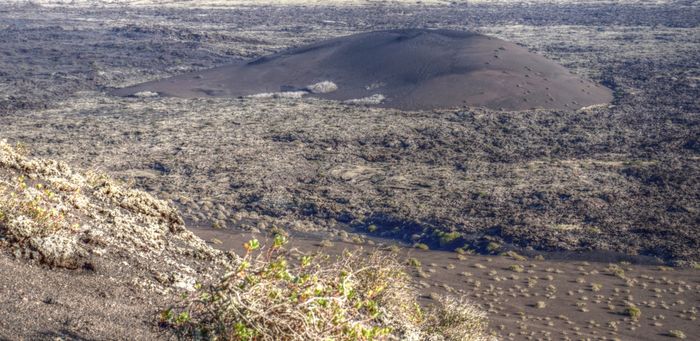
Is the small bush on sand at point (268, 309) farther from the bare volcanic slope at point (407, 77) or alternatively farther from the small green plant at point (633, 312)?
the bare volcanic slope at point (407, 77)

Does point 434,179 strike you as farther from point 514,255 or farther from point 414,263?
point 414,263

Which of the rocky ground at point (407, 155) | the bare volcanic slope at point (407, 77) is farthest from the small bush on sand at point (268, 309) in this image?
the bare volcanic slope at point (407, 77)

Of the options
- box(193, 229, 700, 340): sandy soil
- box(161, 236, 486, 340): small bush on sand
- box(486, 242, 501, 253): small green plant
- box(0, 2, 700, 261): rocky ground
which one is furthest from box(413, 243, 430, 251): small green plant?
box(161, 236, 486, 340): small bush on sand

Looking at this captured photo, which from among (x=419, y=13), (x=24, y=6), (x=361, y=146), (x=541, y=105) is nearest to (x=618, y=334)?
(x=361, y=146)

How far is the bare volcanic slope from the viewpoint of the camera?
2534 centimetres

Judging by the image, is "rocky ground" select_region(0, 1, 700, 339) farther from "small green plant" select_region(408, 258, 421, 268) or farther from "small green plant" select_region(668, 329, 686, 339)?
"small green plant" select_region(408, 258, 421, 268)

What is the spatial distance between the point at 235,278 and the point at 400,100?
68.6 ft

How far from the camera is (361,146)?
66.0ft

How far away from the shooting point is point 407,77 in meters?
26.8

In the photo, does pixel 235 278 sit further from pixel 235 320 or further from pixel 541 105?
pixel 541 105

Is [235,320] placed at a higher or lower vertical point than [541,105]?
higher

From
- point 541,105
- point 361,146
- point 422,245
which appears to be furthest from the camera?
point 541,105

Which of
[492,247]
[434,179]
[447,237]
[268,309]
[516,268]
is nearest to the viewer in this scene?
[268,309]

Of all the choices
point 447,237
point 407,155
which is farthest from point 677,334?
point 407,155
